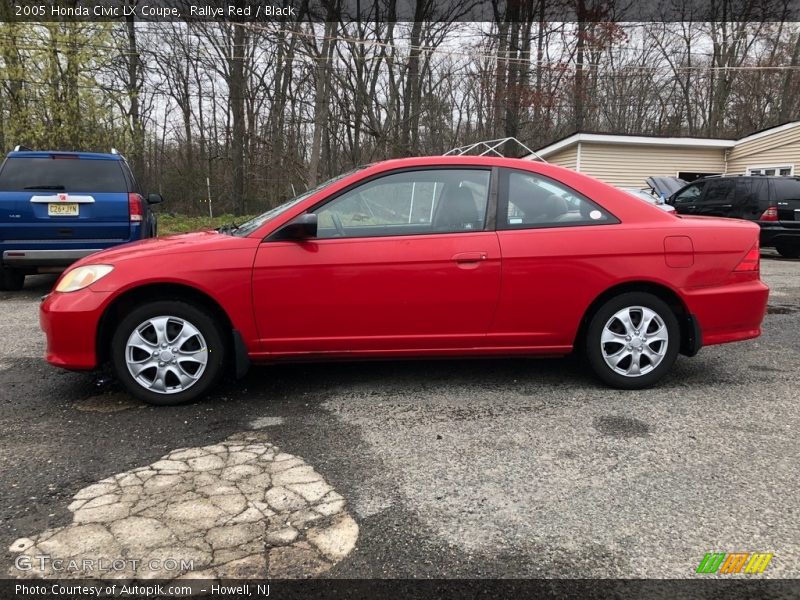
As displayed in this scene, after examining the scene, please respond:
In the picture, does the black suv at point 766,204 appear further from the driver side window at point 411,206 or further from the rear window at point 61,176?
the rear window at point 61,176

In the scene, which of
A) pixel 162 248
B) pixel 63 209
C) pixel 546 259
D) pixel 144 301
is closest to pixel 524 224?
pixel 546 259

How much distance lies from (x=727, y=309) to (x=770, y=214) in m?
9.50

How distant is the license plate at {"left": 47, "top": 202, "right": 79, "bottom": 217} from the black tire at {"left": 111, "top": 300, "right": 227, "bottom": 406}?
13.8 ft

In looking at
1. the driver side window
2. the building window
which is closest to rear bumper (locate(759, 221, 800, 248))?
the building window

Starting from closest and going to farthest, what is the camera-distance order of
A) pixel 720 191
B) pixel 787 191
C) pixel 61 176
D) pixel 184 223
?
pixel 61 176, pixel 787 191, pixel 720 191, pixel 184 223

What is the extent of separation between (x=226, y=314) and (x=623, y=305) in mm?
2580

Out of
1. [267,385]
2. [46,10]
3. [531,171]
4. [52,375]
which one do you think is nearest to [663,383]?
[531,171]

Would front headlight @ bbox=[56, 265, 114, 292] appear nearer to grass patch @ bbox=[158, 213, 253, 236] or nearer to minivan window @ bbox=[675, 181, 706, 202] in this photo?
grass patch @ bbox=[158, 213, 253, 236]

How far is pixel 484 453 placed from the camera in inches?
113

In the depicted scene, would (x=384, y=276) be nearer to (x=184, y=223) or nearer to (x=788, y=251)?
(x=788, y=251)

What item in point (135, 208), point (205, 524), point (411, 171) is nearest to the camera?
point (205, 524)

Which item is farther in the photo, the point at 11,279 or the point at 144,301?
the point at 11,279

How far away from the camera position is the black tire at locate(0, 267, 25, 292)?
7465mm

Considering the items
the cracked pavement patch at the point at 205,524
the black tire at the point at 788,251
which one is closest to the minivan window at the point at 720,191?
the black tire at the point at 788,251
